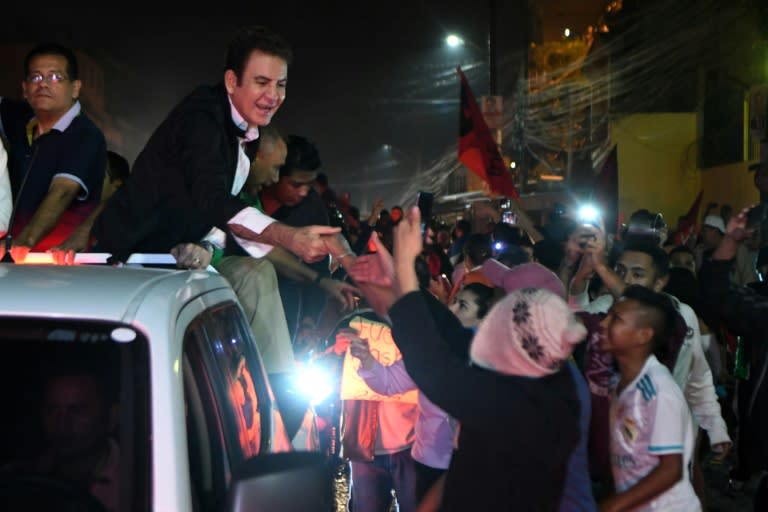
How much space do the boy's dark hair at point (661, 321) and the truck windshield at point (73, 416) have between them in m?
3.19

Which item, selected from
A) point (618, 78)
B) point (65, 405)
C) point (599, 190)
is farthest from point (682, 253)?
point (618, 78)

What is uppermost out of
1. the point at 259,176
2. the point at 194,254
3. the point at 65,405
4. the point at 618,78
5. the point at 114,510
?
the point at 618,78

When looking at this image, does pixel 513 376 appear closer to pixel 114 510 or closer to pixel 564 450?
pixel 564 450

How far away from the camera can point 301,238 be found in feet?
11.1

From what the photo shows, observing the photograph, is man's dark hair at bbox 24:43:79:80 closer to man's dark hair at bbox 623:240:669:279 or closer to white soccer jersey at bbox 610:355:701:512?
white soccer jersey at bbox 610:355:701:512

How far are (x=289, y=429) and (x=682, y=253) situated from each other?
6.76 m

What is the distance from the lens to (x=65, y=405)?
2.38 metres

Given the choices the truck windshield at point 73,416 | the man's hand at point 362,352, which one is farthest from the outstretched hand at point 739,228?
the truck windshield at point 73,416

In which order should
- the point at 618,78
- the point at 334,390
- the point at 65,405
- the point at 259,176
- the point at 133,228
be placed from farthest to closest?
the point at 618,78, the point at 334,390, the point at 259,176, the point at 133,228, the point at 65,405

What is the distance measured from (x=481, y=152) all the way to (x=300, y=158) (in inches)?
257

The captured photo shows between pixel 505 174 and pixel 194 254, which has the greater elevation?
pixel 505 174

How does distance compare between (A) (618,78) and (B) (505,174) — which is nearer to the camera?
(B) (505,174)

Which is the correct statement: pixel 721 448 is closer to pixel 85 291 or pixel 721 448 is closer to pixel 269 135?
pixel 269 135

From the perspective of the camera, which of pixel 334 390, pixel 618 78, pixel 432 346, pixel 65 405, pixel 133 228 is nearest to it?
pixel 65 405
